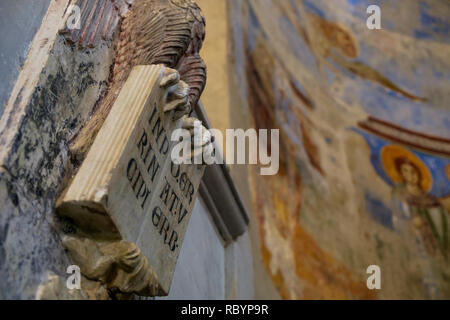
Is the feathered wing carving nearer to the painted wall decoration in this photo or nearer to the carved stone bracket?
the carved stone bracket

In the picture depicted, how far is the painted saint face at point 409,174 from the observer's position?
791 cm

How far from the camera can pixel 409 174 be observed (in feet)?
26.1

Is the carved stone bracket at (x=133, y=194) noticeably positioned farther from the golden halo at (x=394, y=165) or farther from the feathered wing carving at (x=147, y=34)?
the golden halo at (x=394, y=165)

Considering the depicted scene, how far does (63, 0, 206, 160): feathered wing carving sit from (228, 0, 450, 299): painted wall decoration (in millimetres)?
2892

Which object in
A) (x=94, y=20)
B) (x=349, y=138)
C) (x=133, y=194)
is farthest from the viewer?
(x=349, y=138)

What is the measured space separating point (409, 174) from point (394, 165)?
0.71ft

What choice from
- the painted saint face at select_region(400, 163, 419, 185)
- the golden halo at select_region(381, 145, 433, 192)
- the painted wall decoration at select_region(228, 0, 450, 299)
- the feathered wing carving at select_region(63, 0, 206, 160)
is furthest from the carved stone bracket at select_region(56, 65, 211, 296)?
the painted saint face at select_region(400, 163, 419, 185)

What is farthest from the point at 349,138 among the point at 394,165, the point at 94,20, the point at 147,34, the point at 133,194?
the point at 133,194

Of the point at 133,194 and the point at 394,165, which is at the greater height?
the point at 394,165

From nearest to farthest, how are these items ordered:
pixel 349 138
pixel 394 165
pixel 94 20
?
pixel 94 20 < pixel 349 138 < pixel 394 165

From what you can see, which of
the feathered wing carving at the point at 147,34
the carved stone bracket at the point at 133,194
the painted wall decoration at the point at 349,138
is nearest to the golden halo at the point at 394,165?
the painted wall decoration at the point at 349,138

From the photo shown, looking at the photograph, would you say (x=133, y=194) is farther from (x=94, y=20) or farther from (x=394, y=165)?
(x=394, y=165)

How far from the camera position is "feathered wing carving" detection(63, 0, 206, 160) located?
1.96 metres

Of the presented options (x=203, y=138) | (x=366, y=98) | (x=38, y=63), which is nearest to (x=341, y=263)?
(x=366, y=98)
